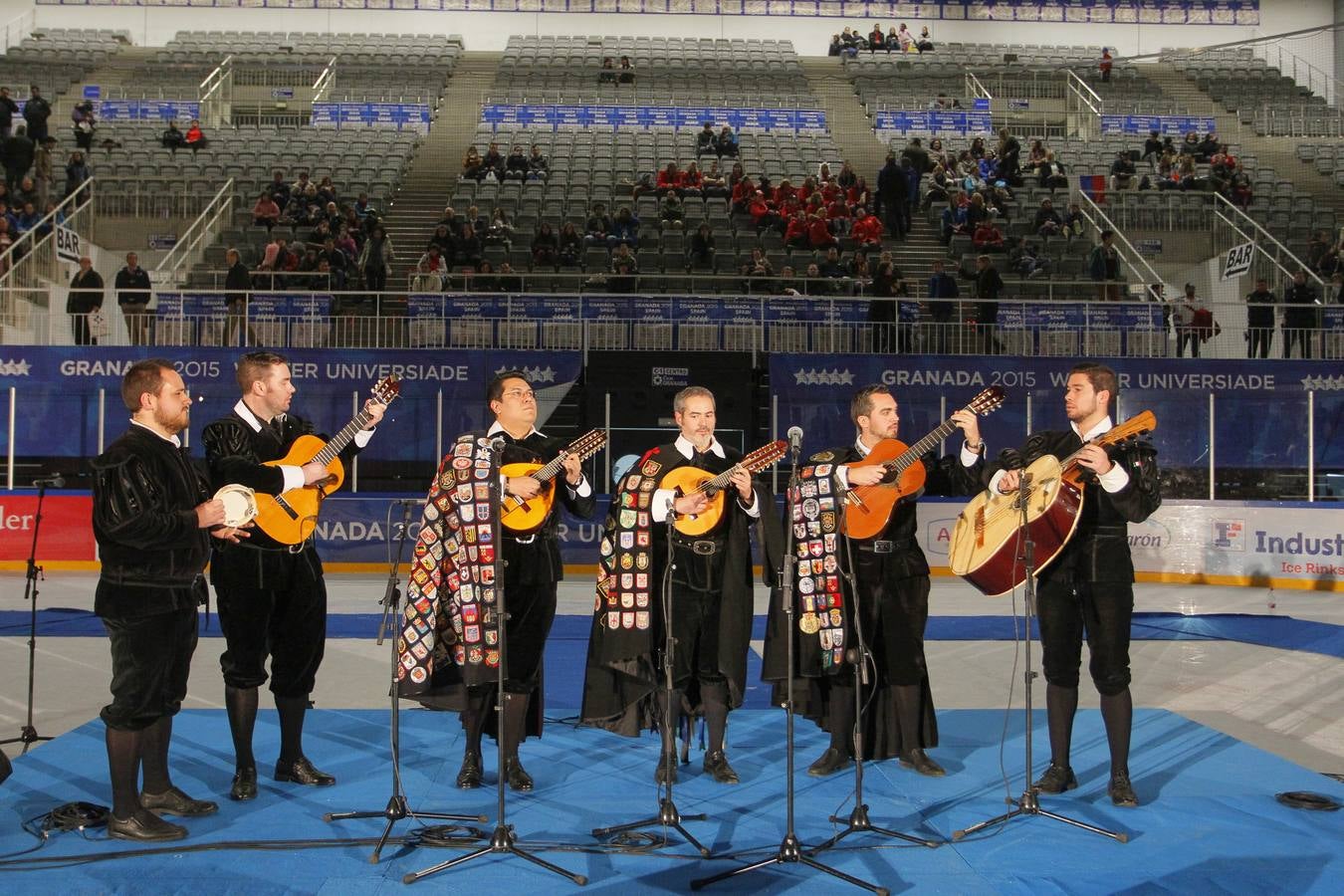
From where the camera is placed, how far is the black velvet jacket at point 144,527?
5273 mm

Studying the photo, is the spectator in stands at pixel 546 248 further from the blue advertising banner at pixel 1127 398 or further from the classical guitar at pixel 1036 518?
the classical guitar at pixel 1036 518

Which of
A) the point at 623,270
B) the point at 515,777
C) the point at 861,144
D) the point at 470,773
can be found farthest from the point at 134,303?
the point at 861,144

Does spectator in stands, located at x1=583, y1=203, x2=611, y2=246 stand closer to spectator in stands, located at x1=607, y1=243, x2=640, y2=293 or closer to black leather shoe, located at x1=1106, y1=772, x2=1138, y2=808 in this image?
spectator in stands, located at x1=607, y1=243, x2=640, y2=293

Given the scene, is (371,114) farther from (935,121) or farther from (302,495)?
(302,495)

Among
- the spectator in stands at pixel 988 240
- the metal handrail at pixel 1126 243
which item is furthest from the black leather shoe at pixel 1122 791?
Answer: the spectator in stands at pixel 988 240

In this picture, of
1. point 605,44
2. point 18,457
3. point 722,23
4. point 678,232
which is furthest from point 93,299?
point 722,23

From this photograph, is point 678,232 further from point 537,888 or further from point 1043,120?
point 537,888

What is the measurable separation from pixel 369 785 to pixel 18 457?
1288cm

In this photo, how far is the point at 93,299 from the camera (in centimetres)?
1811

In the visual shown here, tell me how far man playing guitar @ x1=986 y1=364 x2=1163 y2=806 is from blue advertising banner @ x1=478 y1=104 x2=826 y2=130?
82.6 ft

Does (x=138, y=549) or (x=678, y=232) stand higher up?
(x=678, y=232)

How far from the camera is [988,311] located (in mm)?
18484

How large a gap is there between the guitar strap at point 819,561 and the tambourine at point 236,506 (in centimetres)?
261

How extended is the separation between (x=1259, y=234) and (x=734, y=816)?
2087cm
